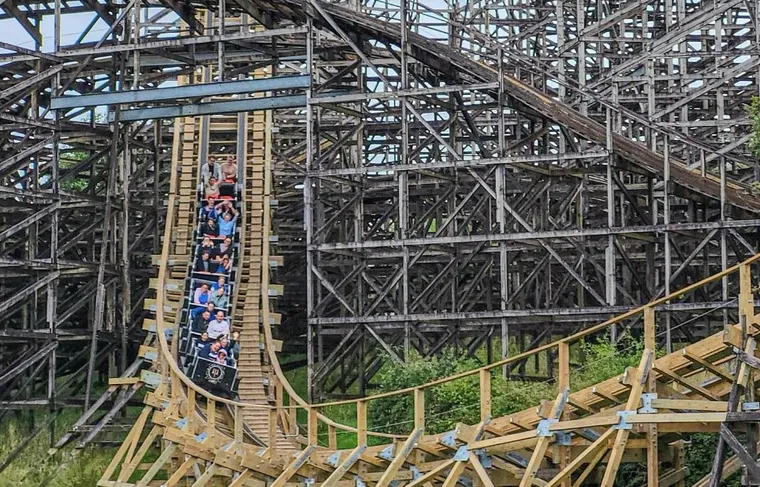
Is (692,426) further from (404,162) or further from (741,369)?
(404,162)

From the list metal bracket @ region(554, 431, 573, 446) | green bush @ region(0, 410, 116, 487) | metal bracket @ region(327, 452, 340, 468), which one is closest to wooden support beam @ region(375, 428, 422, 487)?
metal bracket @ region(327, 452, 340, 468)

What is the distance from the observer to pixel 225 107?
26.2 metres

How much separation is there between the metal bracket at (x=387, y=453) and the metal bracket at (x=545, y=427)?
2721 mm

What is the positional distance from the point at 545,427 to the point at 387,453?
2.91 metres

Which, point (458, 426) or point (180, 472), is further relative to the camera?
point (180, 472)

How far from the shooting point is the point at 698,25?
27.2 metres

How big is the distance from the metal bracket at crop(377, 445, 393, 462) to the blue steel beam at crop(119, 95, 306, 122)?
320 inches

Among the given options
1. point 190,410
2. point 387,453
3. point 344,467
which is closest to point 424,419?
point 387,453

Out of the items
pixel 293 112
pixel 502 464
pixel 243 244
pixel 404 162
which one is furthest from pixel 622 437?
pixel 293 112

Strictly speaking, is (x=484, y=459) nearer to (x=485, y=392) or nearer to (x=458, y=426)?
(x=458, y=426)

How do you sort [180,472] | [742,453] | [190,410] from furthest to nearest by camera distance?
[190,410] → [180,472] → [742,453]

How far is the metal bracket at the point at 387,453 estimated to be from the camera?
19.7 meters

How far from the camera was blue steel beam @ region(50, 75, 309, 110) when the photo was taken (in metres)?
26.2

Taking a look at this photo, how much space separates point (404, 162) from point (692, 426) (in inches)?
405
